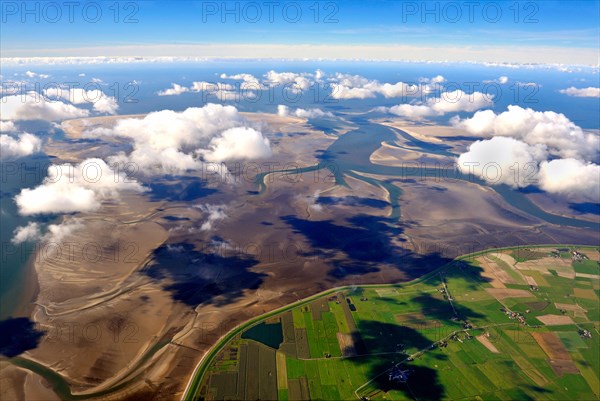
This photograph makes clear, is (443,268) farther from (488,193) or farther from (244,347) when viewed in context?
(488,193)

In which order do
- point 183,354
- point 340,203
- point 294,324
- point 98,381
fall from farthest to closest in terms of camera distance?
point 340,203 < point 294,324 < point 183,354 < point 98,381

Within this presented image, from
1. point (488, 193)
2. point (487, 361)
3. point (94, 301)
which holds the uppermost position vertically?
point (488, 193)

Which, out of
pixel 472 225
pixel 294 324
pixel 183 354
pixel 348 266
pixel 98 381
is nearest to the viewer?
pixel 98 381

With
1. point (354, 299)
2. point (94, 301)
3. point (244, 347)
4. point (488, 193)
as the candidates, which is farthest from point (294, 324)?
point (488, 193)

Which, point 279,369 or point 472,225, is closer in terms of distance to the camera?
point 279,369

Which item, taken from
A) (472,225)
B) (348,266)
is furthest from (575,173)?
(348,266)

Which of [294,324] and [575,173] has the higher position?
[575,173]

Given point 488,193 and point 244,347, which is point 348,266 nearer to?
point 244,347
